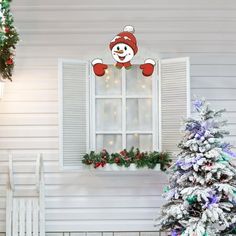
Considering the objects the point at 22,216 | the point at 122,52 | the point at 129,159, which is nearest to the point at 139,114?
the point at 129,159

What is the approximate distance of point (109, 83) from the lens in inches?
261

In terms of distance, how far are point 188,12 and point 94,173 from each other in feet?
7.14

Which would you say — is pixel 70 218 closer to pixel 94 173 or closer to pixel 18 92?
pixel 94 173

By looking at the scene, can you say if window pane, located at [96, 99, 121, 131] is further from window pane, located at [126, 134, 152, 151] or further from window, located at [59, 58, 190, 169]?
window pane, located at [126, 134, 152, 151]

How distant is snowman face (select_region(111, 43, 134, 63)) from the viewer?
19.4 ft

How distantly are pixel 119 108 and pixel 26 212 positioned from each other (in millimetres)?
1593

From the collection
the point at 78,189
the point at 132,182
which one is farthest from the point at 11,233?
the point at 132,182

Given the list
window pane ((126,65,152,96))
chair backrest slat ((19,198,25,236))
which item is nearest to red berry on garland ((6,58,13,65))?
window pane ((126,65,152,96))

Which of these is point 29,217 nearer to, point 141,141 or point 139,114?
point 141,141

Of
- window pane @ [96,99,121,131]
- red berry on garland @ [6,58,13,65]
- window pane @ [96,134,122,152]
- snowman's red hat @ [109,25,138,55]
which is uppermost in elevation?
snowman's red hat @ [109,25,138,55]

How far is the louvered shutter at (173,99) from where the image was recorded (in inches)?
246

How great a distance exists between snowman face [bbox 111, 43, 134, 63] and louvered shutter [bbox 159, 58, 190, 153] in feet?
2.02

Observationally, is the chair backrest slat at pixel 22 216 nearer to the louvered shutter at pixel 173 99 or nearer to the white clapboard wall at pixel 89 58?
the white clapboard wall at pixel 89 58

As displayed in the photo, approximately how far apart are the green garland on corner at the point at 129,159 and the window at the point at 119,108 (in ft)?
0.45
